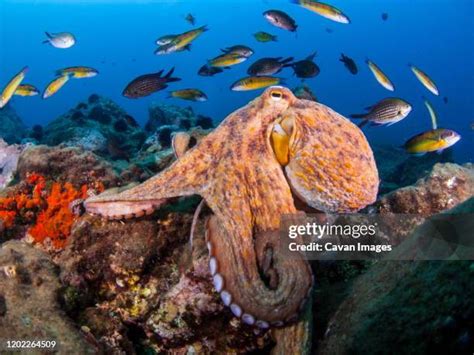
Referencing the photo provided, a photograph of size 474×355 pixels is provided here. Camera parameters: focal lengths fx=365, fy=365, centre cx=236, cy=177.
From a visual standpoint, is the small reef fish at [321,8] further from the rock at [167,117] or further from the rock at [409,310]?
the rock at [167,117]

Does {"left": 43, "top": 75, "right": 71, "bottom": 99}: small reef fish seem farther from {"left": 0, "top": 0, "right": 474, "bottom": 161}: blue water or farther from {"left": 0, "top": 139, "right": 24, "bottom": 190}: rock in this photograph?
{"left": 0, "top": 0, "right": 474, "bottom": 161}: blue water

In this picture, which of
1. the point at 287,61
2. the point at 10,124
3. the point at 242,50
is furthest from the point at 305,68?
the point at 10,124

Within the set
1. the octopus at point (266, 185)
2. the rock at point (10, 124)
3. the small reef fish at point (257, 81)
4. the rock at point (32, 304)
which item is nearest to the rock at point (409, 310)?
the octopus at point (266, 185)

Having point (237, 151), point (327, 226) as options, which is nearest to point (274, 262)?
point (237, 151)

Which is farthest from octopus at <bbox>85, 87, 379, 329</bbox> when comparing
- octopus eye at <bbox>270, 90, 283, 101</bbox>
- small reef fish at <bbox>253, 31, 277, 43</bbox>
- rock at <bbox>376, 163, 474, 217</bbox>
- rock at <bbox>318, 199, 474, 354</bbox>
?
small reef fish at <bbox>253, 31, 277, 43</bbox>

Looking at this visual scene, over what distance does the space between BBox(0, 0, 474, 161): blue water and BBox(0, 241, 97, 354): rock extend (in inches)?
3973

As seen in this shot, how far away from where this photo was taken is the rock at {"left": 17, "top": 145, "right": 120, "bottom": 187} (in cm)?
454

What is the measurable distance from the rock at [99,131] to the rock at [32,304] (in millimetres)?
4698

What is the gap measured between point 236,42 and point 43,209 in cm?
14967

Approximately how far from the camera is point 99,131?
10648 millimetres

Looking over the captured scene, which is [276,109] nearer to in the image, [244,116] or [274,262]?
[244,116]

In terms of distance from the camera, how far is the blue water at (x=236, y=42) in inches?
4478

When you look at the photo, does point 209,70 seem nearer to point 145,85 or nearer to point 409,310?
point 145,85

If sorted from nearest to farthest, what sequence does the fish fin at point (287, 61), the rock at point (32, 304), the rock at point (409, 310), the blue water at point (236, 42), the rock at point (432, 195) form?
the rock at point (409, 310)
the rock at point (32, 304)
the rock at point (432, 195)
the fish fin at point (287, 61)
the blue water at point (236, 42)
